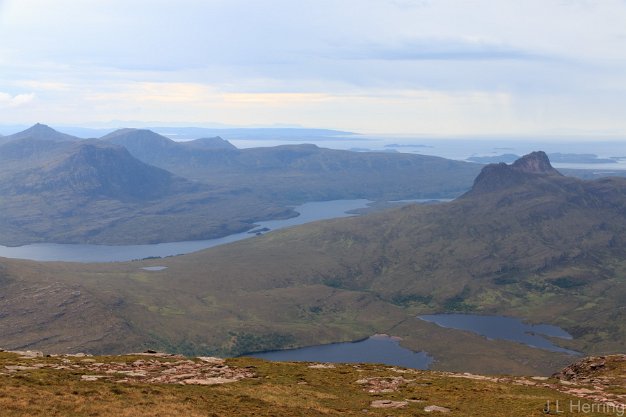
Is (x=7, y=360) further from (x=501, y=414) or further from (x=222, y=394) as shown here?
(x=501, y=414)

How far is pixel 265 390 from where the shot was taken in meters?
56.1

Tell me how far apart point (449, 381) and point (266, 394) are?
82.8ft

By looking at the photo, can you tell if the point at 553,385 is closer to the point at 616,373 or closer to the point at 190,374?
the point at 616,373

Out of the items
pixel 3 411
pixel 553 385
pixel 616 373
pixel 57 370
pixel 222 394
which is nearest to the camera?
pixel 3 411

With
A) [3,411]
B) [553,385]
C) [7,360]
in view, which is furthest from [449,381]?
[7,360]

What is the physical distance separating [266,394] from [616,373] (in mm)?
49619

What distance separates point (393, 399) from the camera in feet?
183

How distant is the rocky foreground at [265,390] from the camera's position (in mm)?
47156

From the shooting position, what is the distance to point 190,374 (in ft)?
201

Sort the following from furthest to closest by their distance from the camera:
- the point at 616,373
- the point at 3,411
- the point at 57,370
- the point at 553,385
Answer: the point at 616,373, the point at 553,385, the point at 57,370, the point at 3,411

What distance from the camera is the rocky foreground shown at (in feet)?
155

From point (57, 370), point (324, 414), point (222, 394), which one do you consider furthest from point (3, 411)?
point (324, 414)

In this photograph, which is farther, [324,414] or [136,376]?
[136,376]

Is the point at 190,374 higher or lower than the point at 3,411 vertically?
lower
